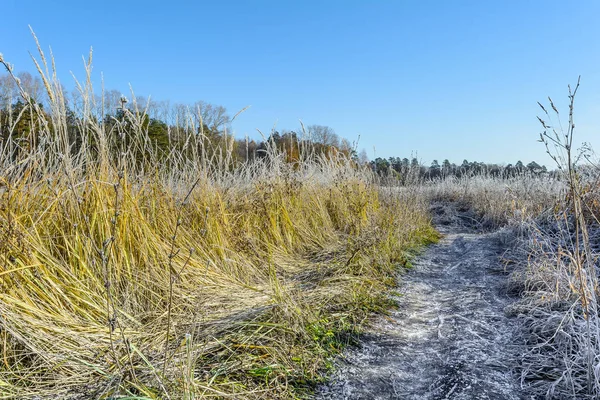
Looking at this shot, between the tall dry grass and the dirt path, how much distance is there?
0.14 metres

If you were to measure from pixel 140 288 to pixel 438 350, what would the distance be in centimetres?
151

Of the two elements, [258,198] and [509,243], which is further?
[509,243]

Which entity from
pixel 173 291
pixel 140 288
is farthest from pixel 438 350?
pixel 140 288

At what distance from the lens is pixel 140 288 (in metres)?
1.80

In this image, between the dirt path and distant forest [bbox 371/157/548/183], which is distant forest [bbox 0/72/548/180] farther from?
the dirt path

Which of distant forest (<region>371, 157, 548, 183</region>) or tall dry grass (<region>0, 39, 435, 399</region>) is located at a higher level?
distant forest (<region>371, 157, 548, 183</region>)

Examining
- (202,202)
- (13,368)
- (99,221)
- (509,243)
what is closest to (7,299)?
(13,368)

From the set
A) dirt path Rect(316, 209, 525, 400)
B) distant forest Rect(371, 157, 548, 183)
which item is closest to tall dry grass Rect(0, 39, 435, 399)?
dirt path Rect(316, 209, 525, 400)

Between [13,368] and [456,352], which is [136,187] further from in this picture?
[456,352]

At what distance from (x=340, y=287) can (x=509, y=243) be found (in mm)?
2817

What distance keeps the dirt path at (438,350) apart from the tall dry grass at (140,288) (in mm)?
145

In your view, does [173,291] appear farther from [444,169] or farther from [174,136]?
[444,169]

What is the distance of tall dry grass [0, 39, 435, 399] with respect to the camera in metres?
1.25

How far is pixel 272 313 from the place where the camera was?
176cm
